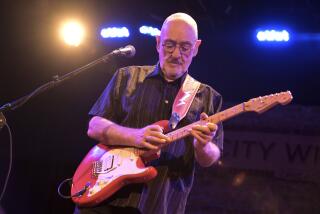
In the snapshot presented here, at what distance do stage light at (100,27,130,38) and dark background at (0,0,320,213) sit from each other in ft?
0.27

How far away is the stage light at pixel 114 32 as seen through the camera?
23.5ft

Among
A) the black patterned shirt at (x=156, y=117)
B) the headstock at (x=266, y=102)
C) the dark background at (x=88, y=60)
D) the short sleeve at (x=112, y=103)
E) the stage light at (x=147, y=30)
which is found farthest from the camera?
the stage light at (x=147, y=30)

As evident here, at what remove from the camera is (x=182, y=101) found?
109 inches

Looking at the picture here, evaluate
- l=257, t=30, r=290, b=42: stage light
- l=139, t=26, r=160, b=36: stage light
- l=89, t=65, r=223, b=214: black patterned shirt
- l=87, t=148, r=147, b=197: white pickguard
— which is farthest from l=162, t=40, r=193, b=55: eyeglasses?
l=139, t=26, r=160, b=36: stage light

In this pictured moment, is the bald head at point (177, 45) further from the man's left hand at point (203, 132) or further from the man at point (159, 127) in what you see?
the man's left hand at point (203, 132)

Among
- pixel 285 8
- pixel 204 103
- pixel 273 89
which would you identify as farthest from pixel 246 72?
pixel 204 103

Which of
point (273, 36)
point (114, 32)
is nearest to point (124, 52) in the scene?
point (273, 36)

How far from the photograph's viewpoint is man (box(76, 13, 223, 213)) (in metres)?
2.60

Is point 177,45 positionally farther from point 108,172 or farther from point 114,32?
point 114,32

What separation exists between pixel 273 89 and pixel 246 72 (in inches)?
20.4

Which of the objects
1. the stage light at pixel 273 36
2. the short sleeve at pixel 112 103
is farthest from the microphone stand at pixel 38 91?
the stage light at pixel 273 36

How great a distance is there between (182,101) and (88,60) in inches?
191

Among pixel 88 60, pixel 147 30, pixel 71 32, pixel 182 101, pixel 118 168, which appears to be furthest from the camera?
pixel 88 60

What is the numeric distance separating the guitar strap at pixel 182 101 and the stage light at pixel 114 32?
174 inches
